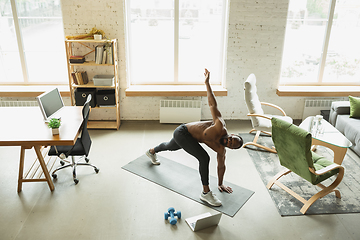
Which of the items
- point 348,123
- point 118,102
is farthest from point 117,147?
point 348,123

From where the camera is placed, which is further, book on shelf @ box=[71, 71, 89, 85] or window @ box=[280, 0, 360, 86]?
window @ box=[280, 0, 360, 86]

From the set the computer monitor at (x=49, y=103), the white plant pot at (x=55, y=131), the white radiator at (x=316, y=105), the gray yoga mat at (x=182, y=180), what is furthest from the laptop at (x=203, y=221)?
the white radiator at (x=316, y=105)

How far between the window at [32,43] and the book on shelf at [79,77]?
606mm

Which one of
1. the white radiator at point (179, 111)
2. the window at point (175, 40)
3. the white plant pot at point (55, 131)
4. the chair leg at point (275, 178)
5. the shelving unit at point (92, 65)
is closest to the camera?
the white plant pot at point (55, 131)

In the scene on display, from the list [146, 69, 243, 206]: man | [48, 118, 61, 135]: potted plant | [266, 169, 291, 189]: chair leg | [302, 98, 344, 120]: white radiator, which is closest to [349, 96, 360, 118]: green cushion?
[302, 98, 344, 120]: white radiator

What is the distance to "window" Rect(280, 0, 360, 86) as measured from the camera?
219 inches

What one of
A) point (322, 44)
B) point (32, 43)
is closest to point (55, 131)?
point (32, 43)

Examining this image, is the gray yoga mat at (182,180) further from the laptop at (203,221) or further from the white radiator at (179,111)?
the white radiator at (179,111)

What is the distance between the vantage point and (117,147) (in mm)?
4879

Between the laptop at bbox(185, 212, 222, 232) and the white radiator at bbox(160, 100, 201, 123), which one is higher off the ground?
the white radiator at bbox(160, 100, 201, 123)

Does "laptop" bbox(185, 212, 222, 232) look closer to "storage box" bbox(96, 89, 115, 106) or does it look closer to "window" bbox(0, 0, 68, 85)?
"storage box" bbox(96, 89, 115, 106)

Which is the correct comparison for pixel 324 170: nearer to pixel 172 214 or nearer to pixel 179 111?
pixel 172 214

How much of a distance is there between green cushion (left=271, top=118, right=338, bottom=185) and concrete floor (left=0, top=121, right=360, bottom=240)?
485 mm

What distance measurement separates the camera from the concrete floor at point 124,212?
121 inches
